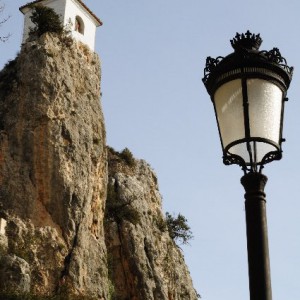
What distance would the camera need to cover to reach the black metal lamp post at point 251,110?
3.99m

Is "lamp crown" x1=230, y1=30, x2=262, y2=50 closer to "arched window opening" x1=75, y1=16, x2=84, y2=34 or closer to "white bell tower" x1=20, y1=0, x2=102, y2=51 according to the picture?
"white bell tower" x1=20, y1=0, x2=102, y2=51

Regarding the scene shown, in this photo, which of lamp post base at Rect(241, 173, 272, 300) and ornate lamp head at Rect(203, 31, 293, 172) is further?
ornate lamp head at Rect(203, 31, 293, 172)

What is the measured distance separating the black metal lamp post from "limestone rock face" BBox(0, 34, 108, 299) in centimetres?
2474

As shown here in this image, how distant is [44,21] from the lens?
3681cm

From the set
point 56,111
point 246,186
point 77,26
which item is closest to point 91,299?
point 56,111

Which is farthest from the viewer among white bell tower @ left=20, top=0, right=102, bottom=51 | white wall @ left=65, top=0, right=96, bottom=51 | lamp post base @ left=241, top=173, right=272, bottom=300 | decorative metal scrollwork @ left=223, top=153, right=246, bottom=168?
white wall @ left=65, top=0, right=96, bottom=51

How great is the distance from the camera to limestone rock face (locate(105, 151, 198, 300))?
34656 millimetres

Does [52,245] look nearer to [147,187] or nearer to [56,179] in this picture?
[56,179]

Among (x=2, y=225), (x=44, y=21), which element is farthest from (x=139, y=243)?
(x=44, y=21)

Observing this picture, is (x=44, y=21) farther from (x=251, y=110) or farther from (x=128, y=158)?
(x=251, y=110)

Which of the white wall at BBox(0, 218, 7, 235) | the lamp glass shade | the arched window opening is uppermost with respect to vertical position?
the arched window opening

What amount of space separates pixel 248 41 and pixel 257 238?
1.40m

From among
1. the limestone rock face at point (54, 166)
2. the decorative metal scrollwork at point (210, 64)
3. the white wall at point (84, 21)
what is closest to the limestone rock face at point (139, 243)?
the limestone rock face at point (54, 166)

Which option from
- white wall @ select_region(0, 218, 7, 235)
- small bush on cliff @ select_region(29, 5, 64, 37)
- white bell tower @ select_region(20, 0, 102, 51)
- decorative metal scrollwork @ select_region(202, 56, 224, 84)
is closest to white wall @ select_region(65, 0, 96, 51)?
white bell tower @ select_region(20, 0, 102, 51)
